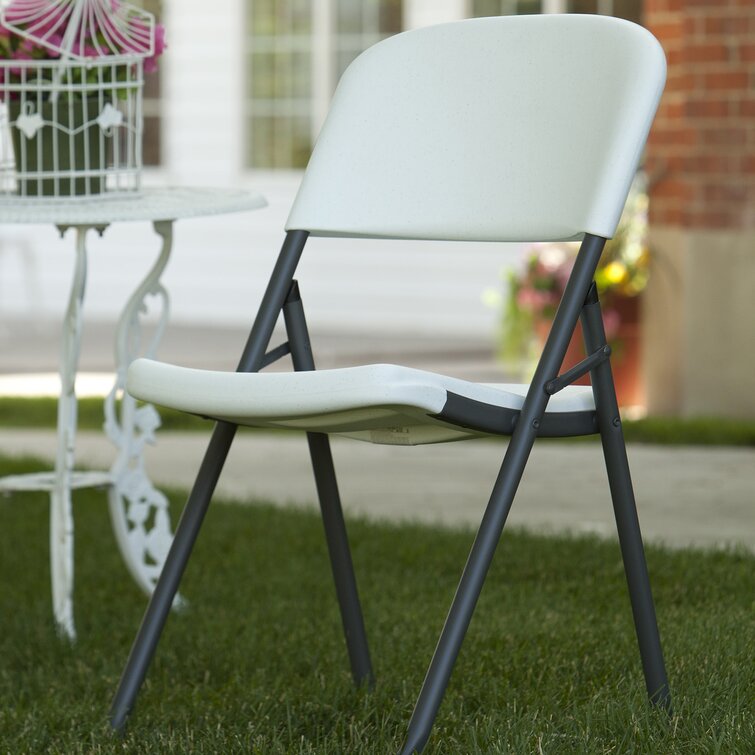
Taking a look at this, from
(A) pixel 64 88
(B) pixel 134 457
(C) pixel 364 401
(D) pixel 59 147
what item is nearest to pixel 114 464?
(B) pixel 134 457

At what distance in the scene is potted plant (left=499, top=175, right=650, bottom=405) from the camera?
562 cm

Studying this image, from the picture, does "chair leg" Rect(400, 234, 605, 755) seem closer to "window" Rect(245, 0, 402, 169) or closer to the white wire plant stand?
the white wire plant stand

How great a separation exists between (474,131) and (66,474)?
3.33 ft

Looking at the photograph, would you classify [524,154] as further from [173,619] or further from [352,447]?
[352,447]

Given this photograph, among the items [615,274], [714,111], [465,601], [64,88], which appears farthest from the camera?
[615,274]

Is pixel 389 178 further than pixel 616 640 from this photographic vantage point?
No

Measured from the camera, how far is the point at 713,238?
5195 mm

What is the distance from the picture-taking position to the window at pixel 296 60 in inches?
347

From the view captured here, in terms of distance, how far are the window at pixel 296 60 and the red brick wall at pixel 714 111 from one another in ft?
12.4

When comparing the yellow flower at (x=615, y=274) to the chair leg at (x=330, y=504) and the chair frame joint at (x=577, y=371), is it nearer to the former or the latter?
the chair leg at (x=330, y=504)

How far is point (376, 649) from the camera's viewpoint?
2.47 metres

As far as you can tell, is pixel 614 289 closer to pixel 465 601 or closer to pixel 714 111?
pixel 714 111

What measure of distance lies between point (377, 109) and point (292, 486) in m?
2.10

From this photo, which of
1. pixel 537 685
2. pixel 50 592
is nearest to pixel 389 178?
pixel 537 685
